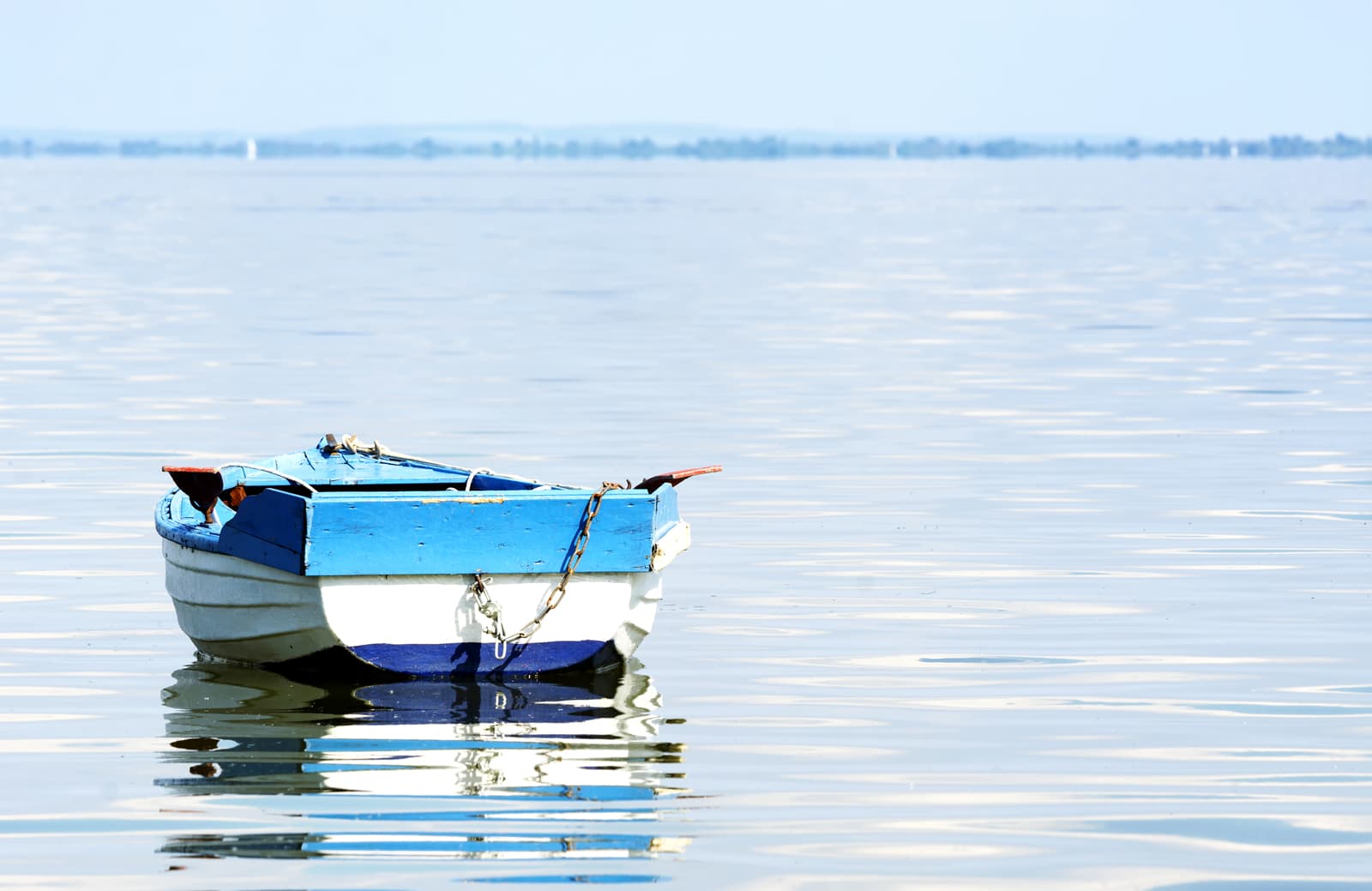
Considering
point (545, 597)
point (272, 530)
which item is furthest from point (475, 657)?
point (272, 530)

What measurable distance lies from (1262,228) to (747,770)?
9524 centimetres

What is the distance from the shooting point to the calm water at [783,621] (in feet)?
36.0

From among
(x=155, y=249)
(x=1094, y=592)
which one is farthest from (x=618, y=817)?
(x=155, y=249)

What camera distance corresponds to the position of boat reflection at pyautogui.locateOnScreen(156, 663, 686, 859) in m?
10.9

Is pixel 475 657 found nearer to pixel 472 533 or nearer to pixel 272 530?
pixel 472 533

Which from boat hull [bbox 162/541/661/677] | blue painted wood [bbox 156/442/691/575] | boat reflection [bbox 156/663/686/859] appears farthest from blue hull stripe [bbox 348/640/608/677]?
blue painted wood [bbox 156/442/691/575]

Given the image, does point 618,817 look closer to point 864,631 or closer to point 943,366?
point 864,631

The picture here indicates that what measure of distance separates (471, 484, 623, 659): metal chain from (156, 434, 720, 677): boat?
1 centimetres

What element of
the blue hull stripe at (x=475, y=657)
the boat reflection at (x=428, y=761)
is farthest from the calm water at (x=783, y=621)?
the blue hull stripe at (x=475, y=657)

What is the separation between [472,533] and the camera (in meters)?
14.2

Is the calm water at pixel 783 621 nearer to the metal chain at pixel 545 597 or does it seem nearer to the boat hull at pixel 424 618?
the boat hull at pixel 424 618

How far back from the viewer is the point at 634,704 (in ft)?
46.5

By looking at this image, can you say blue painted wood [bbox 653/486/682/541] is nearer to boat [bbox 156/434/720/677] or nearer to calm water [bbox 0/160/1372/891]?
boat [bbox 156/434/720/677]

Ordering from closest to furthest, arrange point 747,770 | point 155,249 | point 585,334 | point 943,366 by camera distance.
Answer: point 747,770 < point 943,366 < point 585,334 < point 155,249
